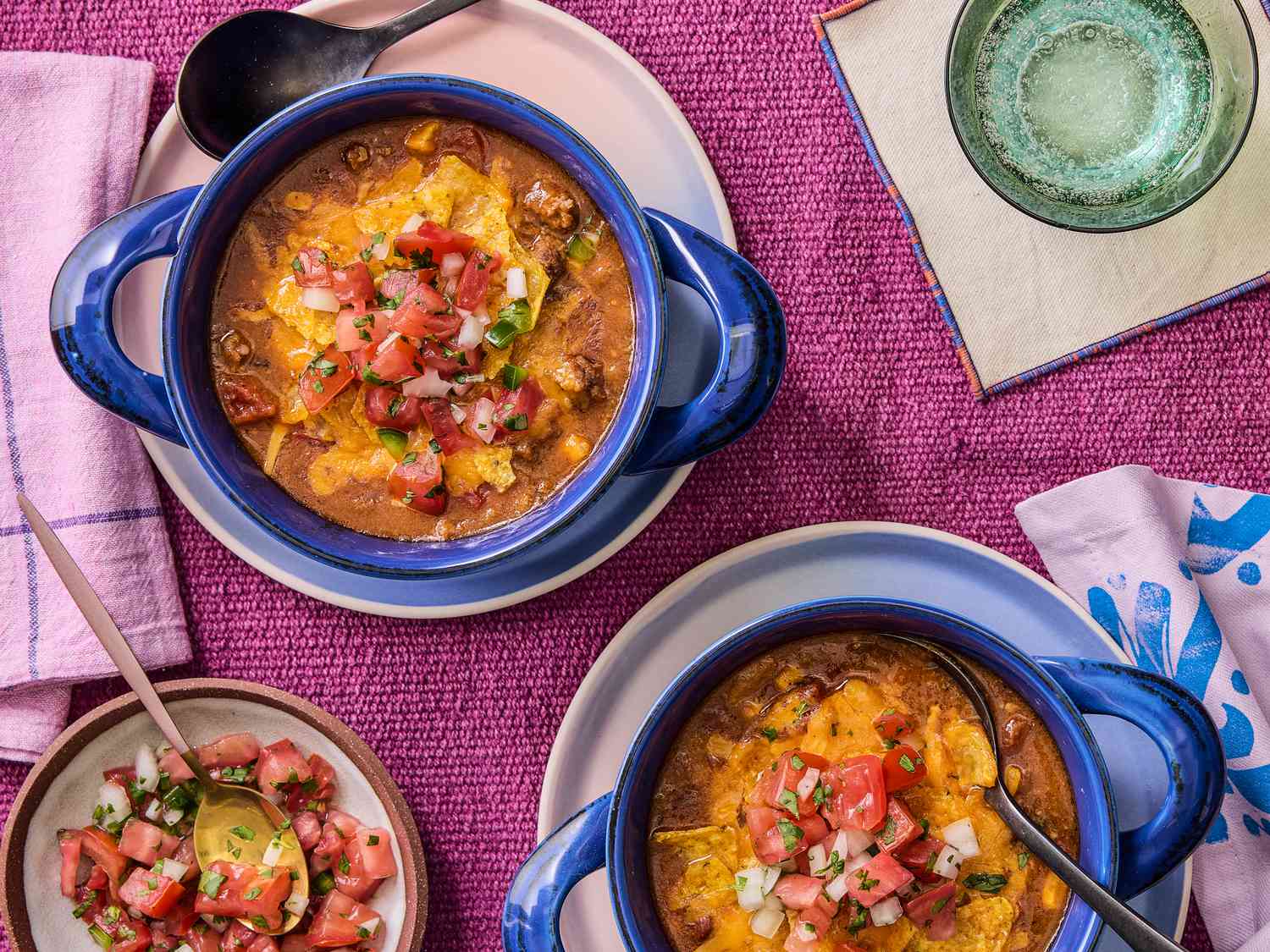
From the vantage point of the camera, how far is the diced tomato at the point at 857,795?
2533 millimetres

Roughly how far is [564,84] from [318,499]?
1151 mm

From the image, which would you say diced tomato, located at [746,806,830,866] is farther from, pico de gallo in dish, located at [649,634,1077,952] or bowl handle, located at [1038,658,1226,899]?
bowl handle, located at [1038,658,1226,899]

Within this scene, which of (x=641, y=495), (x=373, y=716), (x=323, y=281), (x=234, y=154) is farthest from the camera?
(x=373, y=716)

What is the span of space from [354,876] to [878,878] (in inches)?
51.2

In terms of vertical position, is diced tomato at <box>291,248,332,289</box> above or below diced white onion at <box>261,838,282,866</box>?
above

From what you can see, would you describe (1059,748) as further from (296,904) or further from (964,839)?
(296,904)

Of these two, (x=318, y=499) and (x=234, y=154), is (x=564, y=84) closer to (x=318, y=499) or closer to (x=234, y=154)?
(x=234, y=154)

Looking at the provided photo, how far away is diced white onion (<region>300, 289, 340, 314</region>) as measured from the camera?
8.61 feet

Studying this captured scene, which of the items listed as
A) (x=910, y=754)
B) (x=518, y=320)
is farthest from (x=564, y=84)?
(x=910, y=754)

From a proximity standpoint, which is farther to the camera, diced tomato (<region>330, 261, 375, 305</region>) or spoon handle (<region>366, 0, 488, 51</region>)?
spoon handle (<region>366, 0, 488, 51</region>)

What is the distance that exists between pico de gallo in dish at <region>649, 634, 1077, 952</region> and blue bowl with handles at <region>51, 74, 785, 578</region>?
57cm

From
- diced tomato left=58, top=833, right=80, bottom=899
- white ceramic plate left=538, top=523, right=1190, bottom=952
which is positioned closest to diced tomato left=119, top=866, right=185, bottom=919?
diced tomato left=58, top=833, right=80, bottom=899

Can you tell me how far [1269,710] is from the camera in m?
3.01

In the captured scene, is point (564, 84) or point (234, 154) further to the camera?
point (564, 84)
